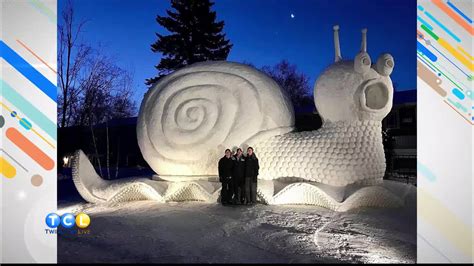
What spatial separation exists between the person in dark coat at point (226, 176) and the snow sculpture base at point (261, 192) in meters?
0.22

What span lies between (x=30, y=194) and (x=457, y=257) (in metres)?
4.61

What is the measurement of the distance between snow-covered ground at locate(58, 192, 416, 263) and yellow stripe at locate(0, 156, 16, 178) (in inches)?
43.8

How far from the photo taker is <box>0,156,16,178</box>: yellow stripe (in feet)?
13.8

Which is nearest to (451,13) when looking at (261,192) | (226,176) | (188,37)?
(261,192)

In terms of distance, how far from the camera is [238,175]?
17.8 feet

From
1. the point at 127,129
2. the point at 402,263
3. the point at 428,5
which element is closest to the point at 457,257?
the point at 402,263

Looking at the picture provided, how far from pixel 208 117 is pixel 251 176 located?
1.32m

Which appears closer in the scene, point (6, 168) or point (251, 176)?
point (6, 168)

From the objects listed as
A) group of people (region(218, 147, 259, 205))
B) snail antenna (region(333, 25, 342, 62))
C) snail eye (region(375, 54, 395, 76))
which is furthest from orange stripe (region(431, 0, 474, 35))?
group of people (region(218, 147, 259, 205))

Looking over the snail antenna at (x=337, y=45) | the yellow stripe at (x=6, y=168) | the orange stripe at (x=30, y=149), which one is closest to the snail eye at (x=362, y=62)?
the snail antenna at (x=337, y=45)

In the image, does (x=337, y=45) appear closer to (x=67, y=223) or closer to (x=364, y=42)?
(x=364, y=42)

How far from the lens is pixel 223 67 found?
257 inches

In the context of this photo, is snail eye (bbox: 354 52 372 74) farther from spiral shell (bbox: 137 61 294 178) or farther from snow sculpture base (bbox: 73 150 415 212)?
snow sculpture base (bbox: 73 150 415 212)

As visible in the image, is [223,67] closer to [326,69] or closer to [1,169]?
[326,69]
